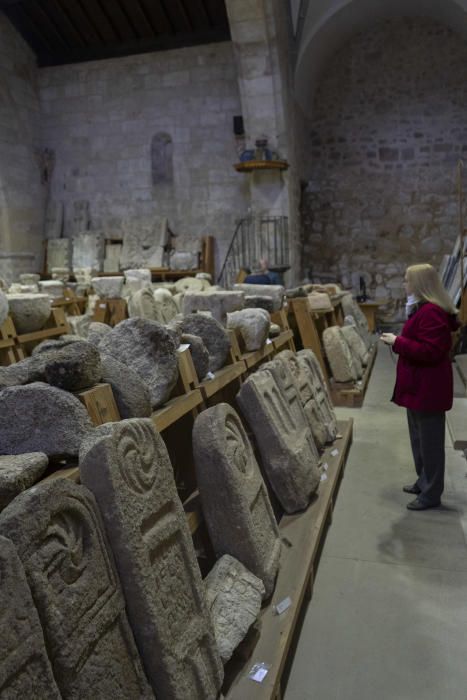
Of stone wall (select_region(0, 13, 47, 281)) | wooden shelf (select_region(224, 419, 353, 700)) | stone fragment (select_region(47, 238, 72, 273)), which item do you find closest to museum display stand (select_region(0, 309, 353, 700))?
wooden shelf (select_region(224, 419, 353, 700))

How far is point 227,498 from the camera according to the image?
7.25 feet

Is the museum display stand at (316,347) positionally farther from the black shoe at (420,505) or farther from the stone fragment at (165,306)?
the black shoe at (420,505)

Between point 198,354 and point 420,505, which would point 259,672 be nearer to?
point 198,354

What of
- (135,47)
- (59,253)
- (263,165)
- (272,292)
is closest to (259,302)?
(272,292)

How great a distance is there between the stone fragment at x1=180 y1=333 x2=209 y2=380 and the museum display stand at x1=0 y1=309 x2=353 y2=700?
6cm

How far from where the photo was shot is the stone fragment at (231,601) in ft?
6.29

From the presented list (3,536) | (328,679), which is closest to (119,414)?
(3,536)

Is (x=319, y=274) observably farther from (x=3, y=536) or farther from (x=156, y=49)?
(x=3, y=536)

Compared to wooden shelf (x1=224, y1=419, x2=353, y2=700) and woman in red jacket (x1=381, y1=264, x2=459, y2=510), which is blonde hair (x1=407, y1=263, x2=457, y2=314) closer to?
woman in red jacket (x1=381, y1=264, x2=459, y2=510)

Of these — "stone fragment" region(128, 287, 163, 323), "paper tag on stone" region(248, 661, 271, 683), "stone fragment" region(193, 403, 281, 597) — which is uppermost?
"stone fragment" region(128, 287, 163, 323)

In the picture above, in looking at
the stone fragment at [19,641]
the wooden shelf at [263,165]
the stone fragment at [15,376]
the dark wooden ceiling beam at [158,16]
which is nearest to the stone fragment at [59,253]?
the wooden shelf at [263,165]

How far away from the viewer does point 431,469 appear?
342 centimetres

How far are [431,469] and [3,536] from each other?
2802mm

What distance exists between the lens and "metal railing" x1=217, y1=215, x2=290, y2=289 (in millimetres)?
10352
